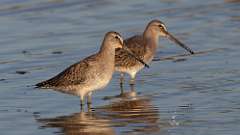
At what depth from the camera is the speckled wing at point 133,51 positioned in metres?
11.8

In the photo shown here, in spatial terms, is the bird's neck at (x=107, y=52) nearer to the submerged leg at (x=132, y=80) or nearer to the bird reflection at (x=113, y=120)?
the bird reflection at (x=113, y=120)

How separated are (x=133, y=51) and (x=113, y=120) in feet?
8.13

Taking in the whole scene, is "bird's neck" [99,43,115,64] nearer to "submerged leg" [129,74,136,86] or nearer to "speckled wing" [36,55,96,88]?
"speckled wing" [36,55,96,88]

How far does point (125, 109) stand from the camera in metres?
10.4

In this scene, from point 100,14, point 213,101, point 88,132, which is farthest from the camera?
point 100,14

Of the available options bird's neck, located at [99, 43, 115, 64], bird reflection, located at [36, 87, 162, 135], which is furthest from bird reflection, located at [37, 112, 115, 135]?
bird's neck, located at [99, 43, 115, 64]

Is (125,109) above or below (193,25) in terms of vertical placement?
below

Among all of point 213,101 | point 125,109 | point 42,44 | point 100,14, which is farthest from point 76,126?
point 100,14

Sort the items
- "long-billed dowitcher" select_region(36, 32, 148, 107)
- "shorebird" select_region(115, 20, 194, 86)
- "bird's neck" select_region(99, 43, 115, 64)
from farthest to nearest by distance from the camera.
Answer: "shorebird" select_region(115, 20, 194, 86), "bird's neck" select_region(99, 43, 115, 64), "long-billed dowitcher" select_region(36, 32, 148, 107)

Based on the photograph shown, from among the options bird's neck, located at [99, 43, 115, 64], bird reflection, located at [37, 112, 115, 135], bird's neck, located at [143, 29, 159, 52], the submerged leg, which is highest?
bird's neck, located at [143, 29, 159, 52]

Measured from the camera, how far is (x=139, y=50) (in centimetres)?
1212

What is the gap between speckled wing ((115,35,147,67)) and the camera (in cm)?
1184

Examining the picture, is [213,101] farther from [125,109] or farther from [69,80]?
[69,80]

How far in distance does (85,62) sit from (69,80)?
0.31 m
